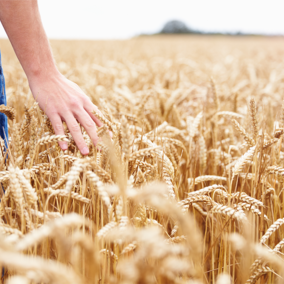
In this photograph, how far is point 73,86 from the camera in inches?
35.0

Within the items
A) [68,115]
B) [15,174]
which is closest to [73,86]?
[68,115]

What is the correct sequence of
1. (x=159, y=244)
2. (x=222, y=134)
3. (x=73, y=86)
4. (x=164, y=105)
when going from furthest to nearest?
(x=164, y=105) → (x=222, y=134) → (x=73, y=86) → (x=159, y=244)

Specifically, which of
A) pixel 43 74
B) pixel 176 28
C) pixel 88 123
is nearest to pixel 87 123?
pixel 88 123

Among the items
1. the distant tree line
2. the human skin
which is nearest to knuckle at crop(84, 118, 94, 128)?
the human skin

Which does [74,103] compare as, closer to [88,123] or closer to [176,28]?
[88,123]

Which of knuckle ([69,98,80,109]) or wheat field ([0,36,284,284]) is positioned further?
knuckle ([69,98,80,109])

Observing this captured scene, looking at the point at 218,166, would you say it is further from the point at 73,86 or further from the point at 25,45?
the point at 25,45

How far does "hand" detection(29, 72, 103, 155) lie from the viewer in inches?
32.5

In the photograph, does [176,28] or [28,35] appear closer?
[28,35]

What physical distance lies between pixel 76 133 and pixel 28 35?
29cm

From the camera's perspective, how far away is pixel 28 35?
2.56ft

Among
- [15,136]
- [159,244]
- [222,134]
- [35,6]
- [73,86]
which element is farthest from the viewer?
[222,134]

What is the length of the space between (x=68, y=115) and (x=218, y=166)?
1.89 ft

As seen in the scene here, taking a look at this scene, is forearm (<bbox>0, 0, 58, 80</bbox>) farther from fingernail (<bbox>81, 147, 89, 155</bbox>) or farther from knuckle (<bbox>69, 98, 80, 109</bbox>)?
fingernail (<bbox>81, 147, 89, 155</bbox>)
